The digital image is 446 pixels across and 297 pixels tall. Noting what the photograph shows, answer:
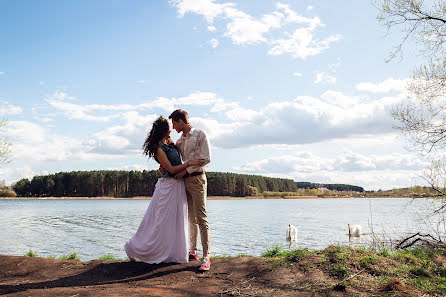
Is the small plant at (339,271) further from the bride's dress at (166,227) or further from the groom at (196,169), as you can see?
the bride's dress at (166,227)

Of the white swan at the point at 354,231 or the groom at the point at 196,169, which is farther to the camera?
the white swan at the point at 354,231

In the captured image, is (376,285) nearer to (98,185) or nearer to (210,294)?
(210,294)

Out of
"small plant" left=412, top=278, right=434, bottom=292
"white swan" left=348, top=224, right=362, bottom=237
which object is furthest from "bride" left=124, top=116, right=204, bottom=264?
"white swan" left=348, top=224, right=362, bottom=237

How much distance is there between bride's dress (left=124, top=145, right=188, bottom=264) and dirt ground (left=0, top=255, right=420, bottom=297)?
0.75 feet

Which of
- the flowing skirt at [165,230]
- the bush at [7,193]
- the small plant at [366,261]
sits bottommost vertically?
the bush at [7,193]

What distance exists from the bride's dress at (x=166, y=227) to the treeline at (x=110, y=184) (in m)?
91.6

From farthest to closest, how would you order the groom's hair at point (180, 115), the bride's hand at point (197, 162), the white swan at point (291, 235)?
the white swan at point (291, 235) < the groom's hair at point (180, 115) < the bride's hand at point (197, 162)

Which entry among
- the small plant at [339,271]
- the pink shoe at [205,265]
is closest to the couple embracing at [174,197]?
the pink shoe at [205,265]

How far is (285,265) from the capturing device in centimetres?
650

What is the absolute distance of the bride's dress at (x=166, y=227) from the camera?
696cm

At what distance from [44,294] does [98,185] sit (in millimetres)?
101417

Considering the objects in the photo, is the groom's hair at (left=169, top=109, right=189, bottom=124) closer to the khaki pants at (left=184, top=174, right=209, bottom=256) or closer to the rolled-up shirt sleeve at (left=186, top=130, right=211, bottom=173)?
the rolled-up shirt sleeve at (left=186, top=130, right=211, bottom=173)

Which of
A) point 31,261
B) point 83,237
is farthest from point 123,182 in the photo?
point 31,261

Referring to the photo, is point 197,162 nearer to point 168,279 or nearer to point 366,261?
point 168,279
